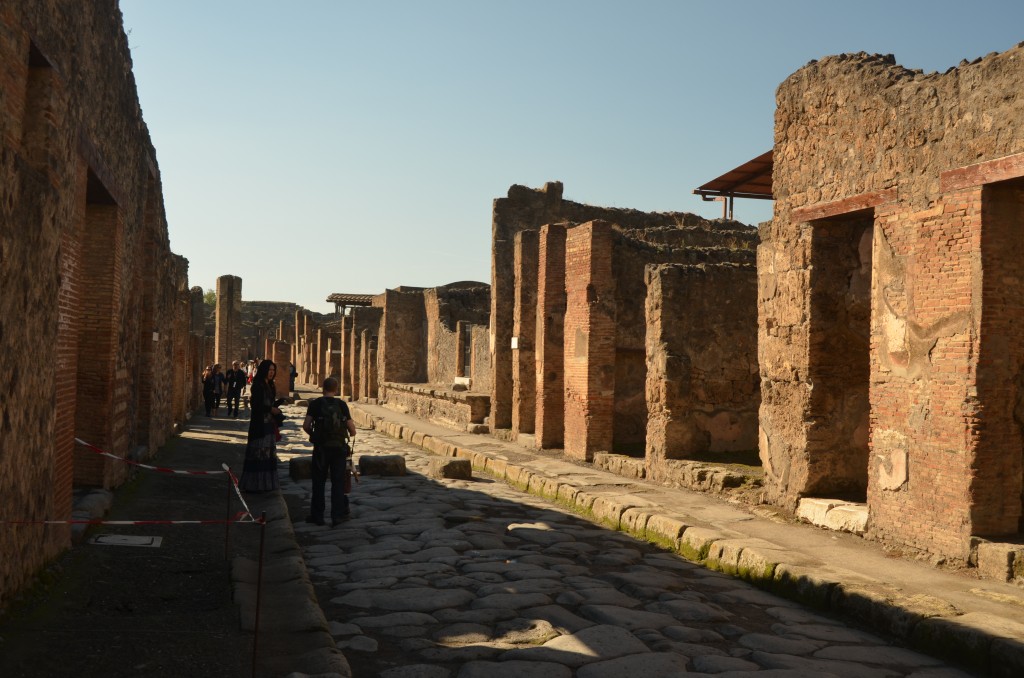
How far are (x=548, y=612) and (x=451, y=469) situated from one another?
21.4 feet

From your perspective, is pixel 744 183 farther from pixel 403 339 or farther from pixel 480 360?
pixel 403 339

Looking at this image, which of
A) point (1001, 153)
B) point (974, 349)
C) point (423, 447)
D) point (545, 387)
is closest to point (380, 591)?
point (974, 349)

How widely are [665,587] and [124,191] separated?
22.0 ft

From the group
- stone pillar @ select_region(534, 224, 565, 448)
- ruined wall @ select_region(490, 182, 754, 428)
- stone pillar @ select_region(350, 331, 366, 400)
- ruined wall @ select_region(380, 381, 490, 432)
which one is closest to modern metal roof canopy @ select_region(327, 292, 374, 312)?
stone pillar @ select_region(350, 331, 366, 400)

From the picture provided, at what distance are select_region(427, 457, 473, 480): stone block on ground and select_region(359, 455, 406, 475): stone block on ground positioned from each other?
1.38 ft

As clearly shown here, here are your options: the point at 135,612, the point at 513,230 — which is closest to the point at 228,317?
the point at 513,230

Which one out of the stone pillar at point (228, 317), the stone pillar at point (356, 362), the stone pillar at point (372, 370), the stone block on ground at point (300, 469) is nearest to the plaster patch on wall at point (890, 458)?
the stone block on ground at point (300, 469)

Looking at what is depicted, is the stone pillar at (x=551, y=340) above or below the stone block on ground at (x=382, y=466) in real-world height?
above

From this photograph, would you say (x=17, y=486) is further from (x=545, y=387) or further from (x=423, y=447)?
(x=423, y=447)

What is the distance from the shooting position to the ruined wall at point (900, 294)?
249 inches

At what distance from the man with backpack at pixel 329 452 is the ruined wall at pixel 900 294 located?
4025 millimetres

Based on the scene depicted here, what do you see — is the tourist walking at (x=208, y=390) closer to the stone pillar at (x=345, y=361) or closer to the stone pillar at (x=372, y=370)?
the stone pillar at (x=372, y=370)

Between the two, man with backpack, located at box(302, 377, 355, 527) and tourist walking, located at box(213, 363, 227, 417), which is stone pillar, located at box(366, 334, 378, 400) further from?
man with backpack, located at box(302, 377, 355, 527)

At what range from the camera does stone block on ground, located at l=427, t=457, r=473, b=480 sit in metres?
11.6
